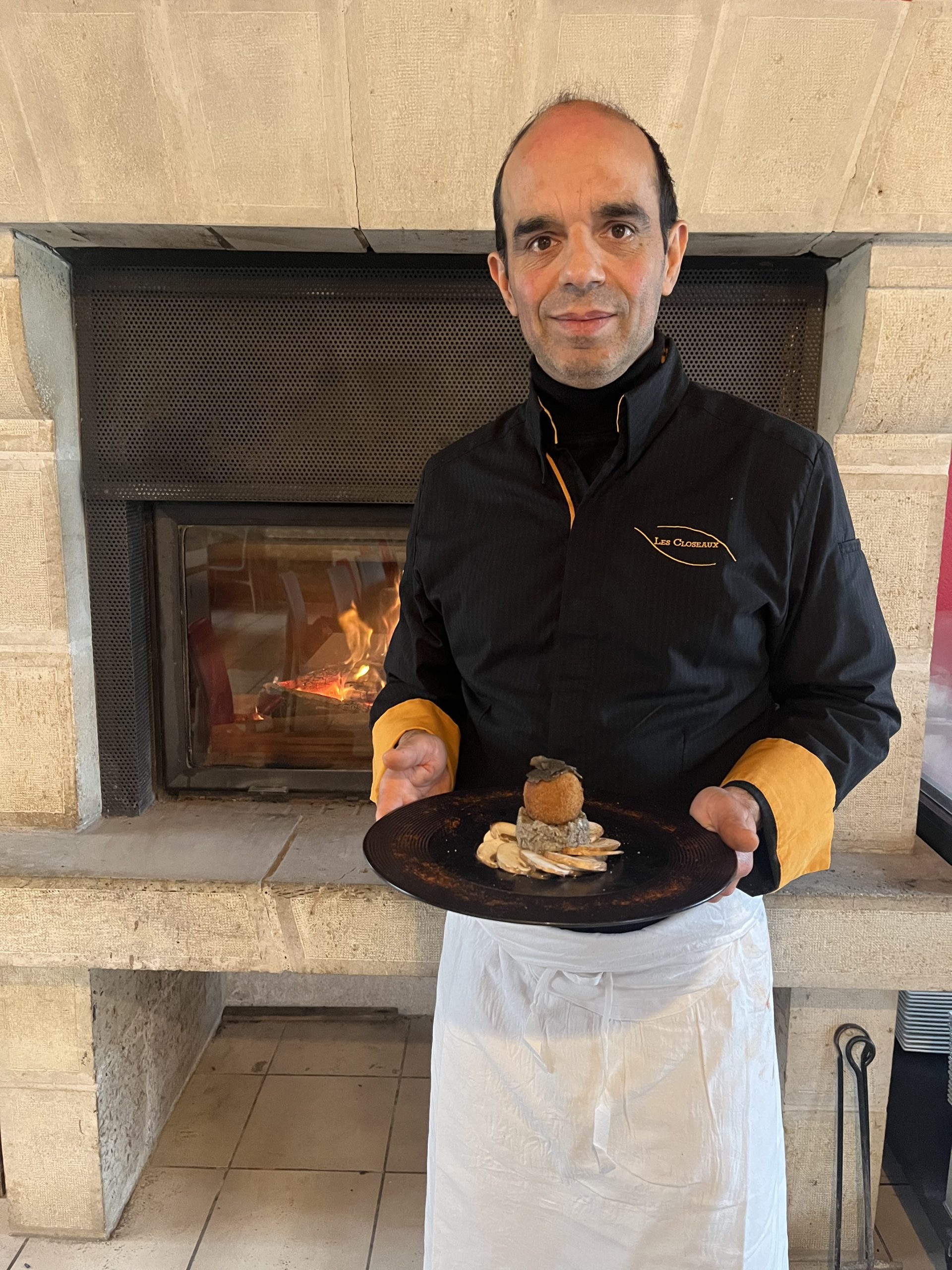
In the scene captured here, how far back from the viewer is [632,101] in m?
1.43

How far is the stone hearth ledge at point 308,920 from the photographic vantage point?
5.24 feet

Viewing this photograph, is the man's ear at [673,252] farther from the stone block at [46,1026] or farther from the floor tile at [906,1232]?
the floor tile at [906,1232]

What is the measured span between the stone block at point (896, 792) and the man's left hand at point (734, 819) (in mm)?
823

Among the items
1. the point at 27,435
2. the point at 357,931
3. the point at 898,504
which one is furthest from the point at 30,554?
the point at 898,504

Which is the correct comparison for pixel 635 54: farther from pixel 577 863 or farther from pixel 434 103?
pixel 577 863

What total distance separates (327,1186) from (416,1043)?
50 centimetres

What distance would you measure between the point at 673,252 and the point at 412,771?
0.75 meters

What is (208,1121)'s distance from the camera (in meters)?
2.12

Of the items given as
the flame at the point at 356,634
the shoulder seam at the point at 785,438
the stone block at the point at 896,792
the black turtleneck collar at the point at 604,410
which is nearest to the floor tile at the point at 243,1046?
the flame at the point at 356,634

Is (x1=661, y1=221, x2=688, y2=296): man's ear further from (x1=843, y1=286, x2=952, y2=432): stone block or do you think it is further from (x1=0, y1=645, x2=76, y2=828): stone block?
(x1=0, y1=645, x2=76, y2=828): stone block

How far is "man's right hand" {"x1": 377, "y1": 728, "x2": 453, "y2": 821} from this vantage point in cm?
117

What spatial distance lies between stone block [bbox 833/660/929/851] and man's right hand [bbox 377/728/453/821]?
91cm

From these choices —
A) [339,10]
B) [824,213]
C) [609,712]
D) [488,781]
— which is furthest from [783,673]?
[339,10]

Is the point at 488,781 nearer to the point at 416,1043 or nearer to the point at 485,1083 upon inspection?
the point at 485,1083
